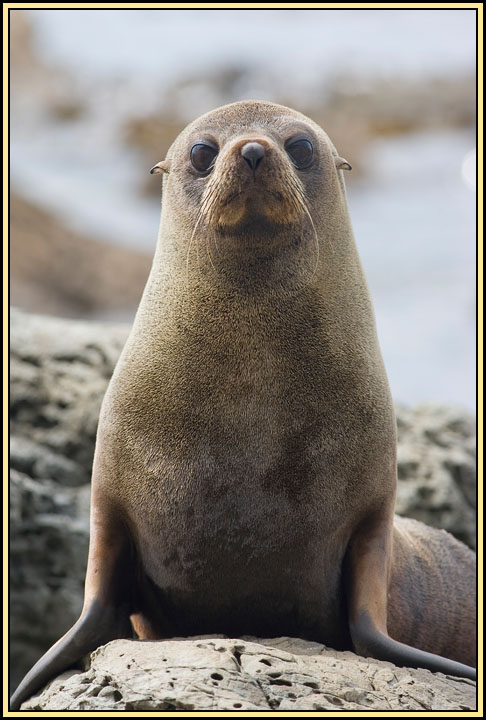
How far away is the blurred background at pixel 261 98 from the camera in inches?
593

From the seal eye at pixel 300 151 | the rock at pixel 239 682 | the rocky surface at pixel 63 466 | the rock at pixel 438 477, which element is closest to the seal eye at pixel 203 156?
the seal eye at pixel 300 151

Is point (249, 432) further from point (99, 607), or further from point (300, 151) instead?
point (300, 151)

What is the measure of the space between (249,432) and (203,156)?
1.16 meters

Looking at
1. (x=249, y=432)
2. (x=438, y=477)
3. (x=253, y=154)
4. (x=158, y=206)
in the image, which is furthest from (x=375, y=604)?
(x=158, y=206)

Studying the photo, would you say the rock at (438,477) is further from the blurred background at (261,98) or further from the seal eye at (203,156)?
the blurred background at (261,98)

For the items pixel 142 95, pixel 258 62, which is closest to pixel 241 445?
pixel 142 95

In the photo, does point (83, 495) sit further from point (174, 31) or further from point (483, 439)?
point (174, 31)

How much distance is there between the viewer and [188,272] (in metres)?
4.04

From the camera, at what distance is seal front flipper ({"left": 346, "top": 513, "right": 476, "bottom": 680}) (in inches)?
143

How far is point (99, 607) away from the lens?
3928 mm

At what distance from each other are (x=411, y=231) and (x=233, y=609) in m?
14.4

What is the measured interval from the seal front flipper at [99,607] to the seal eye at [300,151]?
165cm

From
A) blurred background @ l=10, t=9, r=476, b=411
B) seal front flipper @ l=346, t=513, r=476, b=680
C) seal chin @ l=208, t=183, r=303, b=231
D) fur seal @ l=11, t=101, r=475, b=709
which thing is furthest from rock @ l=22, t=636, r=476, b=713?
blurred background @ l=10, t=9, r=476, b=411

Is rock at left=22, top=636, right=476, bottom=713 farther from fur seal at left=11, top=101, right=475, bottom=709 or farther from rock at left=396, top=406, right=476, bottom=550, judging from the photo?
rock at left=396, top=406, right=476, bottom=550
